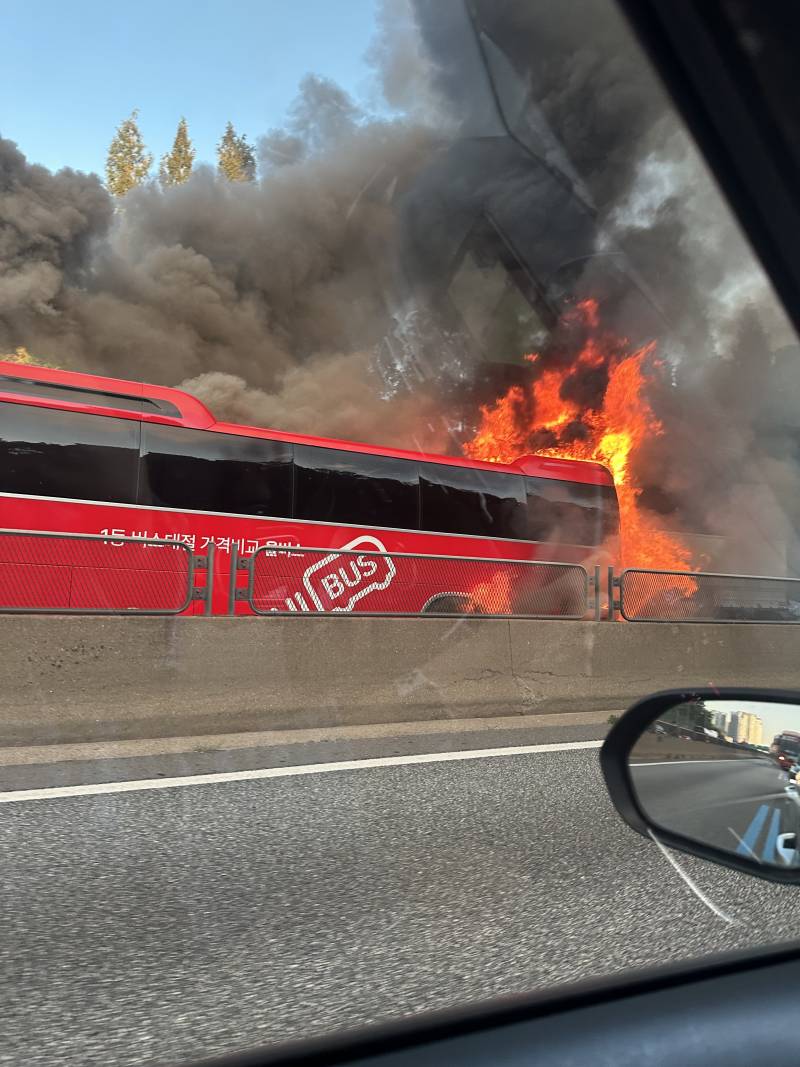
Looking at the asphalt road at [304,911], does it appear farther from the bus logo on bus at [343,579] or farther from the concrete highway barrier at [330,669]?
the bus logo on bus at [343,579]

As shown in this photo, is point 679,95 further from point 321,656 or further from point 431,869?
point 321,656

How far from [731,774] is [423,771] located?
3.93m

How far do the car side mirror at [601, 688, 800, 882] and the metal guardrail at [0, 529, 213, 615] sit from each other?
5752 mm

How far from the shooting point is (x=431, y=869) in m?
3.26

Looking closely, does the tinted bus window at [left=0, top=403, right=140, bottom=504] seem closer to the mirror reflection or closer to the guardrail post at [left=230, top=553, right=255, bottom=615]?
the guardrail post at [left=230, top=553, right=255, bottom=615]

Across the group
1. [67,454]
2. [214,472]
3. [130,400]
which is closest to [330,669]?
[214,472]

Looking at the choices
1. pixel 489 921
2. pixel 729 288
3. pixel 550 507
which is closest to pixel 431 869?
pixel 489 921

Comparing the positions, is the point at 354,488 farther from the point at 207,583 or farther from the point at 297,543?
the point at 207,583

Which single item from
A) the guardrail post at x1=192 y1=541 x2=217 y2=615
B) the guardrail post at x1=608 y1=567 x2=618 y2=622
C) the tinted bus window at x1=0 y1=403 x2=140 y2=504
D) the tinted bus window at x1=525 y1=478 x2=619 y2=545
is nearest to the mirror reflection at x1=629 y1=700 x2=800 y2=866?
the guardrail post at x1=192 y1=541 x2=217 y2=615

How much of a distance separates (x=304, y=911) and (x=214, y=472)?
29.7 feet

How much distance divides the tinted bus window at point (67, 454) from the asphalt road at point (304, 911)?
6.48 metres

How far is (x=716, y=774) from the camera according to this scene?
1503mm

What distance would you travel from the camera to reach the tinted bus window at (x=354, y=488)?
11.9m

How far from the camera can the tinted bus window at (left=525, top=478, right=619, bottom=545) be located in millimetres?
14289
